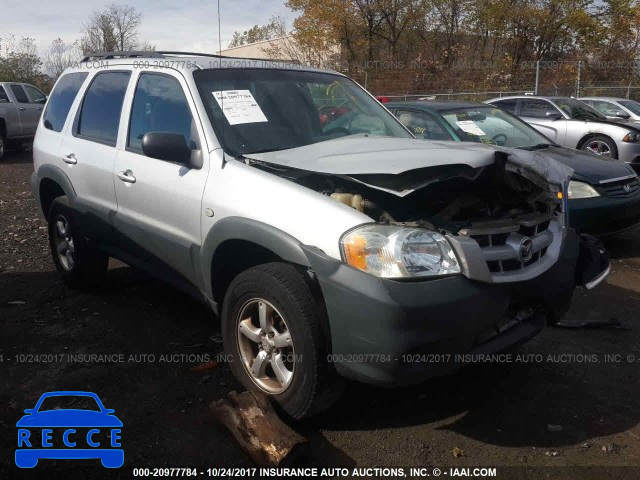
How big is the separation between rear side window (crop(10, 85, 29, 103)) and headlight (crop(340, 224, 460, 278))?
1529cm

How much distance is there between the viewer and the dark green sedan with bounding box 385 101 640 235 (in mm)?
6008

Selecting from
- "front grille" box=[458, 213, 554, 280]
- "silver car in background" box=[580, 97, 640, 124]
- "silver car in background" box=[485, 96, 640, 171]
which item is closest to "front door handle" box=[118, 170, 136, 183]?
"front grille" box=[458, 213, 554, 280]

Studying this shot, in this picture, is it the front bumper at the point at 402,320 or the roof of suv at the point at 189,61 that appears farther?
the roof of suv at the point at 189,61

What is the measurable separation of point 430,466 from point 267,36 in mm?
38213

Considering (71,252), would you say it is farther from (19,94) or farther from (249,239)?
(19,94)

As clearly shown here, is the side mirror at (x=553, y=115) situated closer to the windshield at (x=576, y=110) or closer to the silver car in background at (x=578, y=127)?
the silver car in background at (x=578, y=127)

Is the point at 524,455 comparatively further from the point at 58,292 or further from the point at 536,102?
the point at 536,102

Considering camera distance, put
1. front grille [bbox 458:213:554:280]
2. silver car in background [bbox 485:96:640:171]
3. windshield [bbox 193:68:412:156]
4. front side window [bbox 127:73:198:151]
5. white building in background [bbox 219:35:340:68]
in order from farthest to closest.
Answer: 1. white building in background [bbox 219:35:340:68]
2. silver car in background [bbox 485:96:640:171]
3. front side window [bbox 127:73:198:151]
4. windshield [bbox 193:68:412:156]
5. front grille [bbox 458:213:554:280]

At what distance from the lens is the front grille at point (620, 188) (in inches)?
241

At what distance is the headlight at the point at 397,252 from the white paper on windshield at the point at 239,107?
136cm

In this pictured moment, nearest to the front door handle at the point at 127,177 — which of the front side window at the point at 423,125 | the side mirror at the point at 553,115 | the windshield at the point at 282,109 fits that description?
the windshield at the point at 282,109

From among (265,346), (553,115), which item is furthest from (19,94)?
(265,346)

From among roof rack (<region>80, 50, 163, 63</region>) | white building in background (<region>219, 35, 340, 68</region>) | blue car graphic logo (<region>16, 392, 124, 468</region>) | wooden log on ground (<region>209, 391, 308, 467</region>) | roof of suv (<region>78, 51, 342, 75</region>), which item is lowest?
blue car graphic logo (<region>16, 392, 124, 468</region>)

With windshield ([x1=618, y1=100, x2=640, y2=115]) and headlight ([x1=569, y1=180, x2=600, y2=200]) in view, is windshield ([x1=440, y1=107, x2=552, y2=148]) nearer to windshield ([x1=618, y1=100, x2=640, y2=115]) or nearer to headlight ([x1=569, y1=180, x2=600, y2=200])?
headlight ([x1=569, y1=180, x2=600, y2=200])
